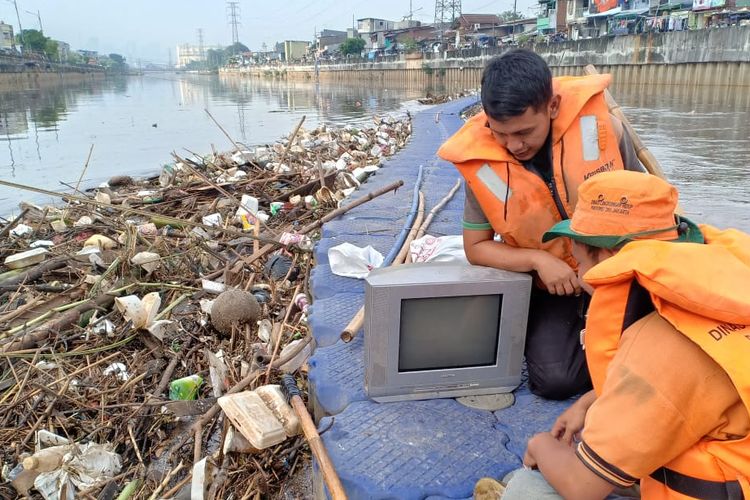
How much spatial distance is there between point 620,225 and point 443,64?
56.6 m

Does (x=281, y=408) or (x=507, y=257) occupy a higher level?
(x=507, y=257)

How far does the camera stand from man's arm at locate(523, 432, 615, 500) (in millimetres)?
1317

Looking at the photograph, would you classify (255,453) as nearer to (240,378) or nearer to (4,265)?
(240,378)

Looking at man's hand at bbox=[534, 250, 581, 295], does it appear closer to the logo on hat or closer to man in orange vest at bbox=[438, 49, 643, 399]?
man in orange vest at bbox=[438, 49, 643, 399]

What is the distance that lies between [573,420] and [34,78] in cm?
6665

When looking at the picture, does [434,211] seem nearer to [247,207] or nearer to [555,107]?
[247,207]

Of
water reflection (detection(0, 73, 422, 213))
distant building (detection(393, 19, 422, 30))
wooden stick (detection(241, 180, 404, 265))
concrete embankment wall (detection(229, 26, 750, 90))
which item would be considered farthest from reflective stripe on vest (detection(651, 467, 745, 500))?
distant building (detection(393, 19, 422, 30))

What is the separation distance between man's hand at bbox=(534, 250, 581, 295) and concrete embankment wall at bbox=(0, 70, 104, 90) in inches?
2046

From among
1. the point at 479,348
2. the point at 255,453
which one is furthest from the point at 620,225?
the point at 255,453

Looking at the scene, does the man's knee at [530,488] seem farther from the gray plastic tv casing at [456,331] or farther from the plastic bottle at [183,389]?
the plastic bottle at [183,389]

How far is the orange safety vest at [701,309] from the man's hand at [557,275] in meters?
0.87

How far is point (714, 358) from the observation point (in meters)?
1.11

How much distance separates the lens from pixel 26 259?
16.7ft

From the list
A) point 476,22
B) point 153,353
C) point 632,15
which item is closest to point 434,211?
point 153,353
